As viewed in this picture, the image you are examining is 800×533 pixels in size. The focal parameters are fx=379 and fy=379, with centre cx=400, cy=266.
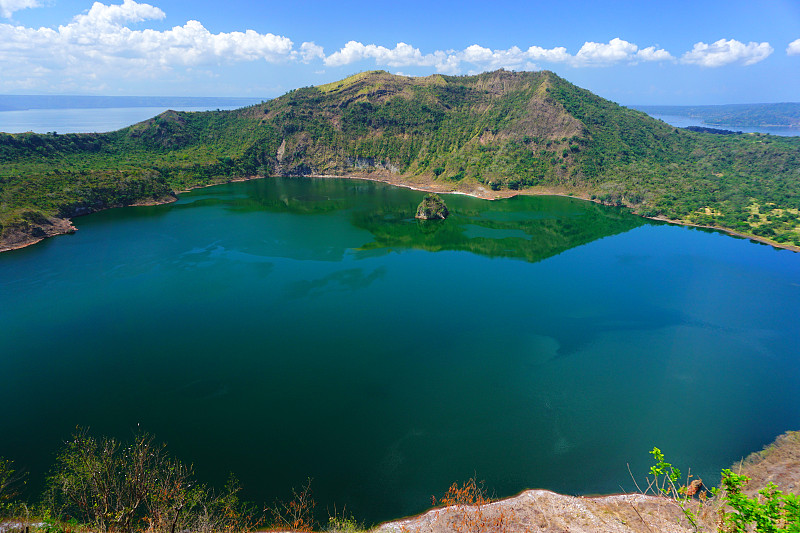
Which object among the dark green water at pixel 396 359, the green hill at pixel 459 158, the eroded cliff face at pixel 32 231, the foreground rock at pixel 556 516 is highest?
the green hill at pixel 459 158

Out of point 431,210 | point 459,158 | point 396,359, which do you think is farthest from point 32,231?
point 459,158

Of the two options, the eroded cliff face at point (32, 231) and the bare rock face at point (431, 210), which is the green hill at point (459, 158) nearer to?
the eroded cliff face at point (32, 231)

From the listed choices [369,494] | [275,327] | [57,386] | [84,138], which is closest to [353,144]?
[84,138]

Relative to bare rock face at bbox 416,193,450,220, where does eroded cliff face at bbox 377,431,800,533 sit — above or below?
below

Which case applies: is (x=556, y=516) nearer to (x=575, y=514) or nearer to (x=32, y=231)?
(x=575, y=514)

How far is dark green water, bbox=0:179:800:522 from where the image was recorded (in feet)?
107

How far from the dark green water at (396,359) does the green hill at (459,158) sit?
3351cm

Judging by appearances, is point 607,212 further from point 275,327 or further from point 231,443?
point 231,443

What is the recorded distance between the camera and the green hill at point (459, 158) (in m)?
110

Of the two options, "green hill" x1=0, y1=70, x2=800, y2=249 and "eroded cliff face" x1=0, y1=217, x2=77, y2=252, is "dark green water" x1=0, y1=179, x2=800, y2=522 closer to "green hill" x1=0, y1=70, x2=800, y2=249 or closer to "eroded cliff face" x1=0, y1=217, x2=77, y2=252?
"eroded cliff face" x1=0, y1=217, x2=77, y2=252

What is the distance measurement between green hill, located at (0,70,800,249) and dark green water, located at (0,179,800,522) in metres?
33.5

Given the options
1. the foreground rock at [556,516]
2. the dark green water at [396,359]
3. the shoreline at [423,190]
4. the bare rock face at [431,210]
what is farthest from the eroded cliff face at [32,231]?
the foreground rock at [556,516]

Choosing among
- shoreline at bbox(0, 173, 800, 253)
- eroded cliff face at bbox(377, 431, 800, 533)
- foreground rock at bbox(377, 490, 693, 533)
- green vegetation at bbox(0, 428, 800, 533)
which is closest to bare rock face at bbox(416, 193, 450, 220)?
shoreline at bbox(0, 173, 800, 253)

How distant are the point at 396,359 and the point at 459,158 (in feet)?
459
